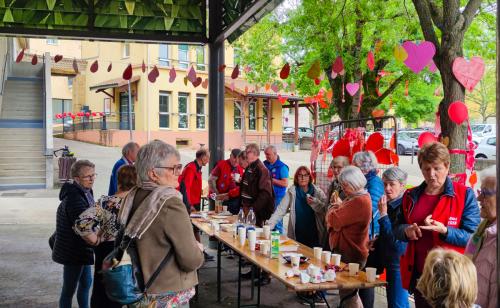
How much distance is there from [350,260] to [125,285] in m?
2.23

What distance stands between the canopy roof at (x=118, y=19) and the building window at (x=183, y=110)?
74.7 ft

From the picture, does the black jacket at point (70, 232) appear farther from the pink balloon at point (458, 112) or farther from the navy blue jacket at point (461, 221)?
the pink balloon at point (458, 112)

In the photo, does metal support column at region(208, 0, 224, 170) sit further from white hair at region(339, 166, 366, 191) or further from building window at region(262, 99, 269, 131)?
building window at region(262, 99, 269, 131)

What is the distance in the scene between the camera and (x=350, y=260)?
424 centimetres

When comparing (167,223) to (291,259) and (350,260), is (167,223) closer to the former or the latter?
(291,259)

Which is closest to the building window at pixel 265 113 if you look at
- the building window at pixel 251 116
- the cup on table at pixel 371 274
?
the building window at pixel 251 116

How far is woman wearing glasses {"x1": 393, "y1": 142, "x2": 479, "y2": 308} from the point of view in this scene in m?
3.09

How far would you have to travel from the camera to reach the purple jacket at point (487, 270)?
2443 millimetres

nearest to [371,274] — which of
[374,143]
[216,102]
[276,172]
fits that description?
[374,143]

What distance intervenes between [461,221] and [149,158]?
200cm

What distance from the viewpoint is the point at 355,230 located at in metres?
4.20

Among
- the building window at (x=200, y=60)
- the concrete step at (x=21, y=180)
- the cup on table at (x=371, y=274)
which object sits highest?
the building window at (x=200, y=60)

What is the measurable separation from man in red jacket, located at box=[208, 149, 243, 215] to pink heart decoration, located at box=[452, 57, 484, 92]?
347 centimetres

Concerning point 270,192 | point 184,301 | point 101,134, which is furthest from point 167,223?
point 101,134
